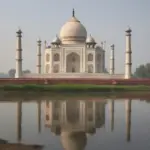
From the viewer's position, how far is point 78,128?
7.68 m

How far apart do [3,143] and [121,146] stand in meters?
2.30

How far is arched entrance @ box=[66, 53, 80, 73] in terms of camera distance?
32.6m

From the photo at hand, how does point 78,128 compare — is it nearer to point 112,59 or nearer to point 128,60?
point 128,60

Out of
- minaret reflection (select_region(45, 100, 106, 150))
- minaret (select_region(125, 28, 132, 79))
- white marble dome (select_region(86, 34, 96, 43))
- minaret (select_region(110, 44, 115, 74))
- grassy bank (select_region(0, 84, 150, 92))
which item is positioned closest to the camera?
minaret reflection (select_region(45, 100, 106, 150))

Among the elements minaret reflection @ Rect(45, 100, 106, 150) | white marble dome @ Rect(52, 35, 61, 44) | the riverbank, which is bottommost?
minaret reflection @ Rect(45, 100, 106, 150)

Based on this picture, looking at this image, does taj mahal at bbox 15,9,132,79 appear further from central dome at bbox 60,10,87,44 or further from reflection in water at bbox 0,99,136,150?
reflection in water at bbox 0,99,136,150

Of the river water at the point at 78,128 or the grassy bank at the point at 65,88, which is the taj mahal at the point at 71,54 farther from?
the river water at the point at 78,128

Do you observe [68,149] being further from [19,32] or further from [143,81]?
[19,32]

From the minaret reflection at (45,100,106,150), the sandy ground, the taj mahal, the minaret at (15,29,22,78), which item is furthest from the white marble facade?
the sandy ground

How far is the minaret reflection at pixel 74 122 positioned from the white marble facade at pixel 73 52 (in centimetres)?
2011

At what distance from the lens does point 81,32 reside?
109 ft

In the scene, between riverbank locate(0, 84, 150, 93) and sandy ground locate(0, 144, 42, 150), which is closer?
sandy ground locate(0, 144, 42, 150)

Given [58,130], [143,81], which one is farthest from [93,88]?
[58,130]

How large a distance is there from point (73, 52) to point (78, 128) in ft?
80.8
